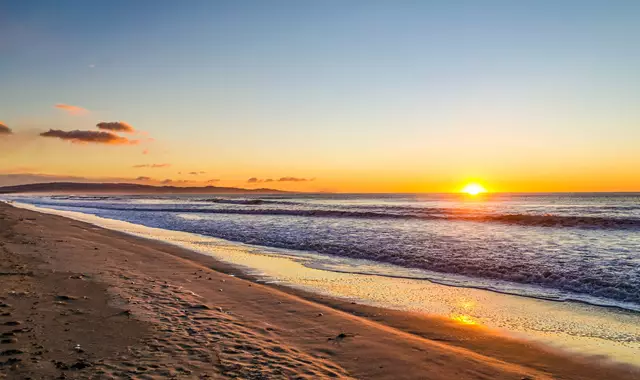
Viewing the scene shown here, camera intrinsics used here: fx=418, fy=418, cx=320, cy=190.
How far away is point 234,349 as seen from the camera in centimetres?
621

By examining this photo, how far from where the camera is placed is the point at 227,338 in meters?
6.71

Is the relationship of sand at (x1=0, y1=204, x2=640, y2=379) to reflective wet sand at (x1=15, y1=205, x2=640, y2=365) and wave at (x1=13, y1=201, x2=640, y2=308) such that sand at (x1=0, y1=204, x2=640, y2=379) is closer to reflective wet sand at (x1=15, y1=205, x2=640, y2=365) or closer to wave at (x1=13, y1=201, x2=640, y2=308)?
reflective wet sand at (x1=15, y1=205, x2=640, y2=365)

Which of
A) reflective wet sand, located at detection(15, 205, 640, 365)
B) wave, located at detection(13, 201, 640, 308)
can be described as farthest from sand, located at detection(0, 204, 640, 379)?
wave, located at detection(13, 201, 640, 308)

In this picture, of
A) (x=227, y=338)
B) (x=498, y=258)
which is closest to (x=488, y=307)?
(x=227, y=338)

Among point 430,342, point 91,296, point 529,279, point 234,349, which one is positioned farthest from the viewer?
point 529,279

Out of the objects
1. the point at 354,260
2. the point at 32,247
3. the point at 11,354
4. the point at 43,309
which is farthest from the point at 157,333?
the point at 32,247

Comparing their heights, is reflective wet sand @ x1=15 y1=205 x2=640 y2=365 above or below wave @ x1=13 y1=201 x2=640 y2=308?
below

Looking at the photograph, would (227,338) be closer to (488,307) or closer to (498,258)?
(488,307)

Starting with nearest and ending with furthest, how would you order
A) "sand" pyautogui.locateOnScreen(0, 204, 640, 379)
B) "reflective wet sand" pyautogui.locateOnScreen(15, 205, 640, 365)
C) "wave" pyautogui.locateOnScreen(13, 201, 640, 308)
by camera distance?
"sand" pyautogui.locateOnScreen(0, 204, 640, 379), "reflective wet sand" pyautogui.locateOnScreen(15, 205, 640, 365), "wave" pyautogui.locateOnScreen(13, 201, 640, 308)

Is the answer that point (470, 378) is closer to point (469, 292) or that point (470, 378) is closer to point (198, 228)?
point (469, 292)

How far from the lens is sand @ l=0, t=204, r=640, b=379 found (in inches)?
217

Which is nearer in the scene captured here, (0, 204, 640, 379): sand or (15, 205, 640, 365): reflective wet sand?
(0, 204, 640, 379): sand

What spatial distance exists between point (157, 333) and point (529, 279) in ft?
35.4

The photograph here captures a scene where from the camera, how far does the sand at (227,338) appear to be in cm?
552
